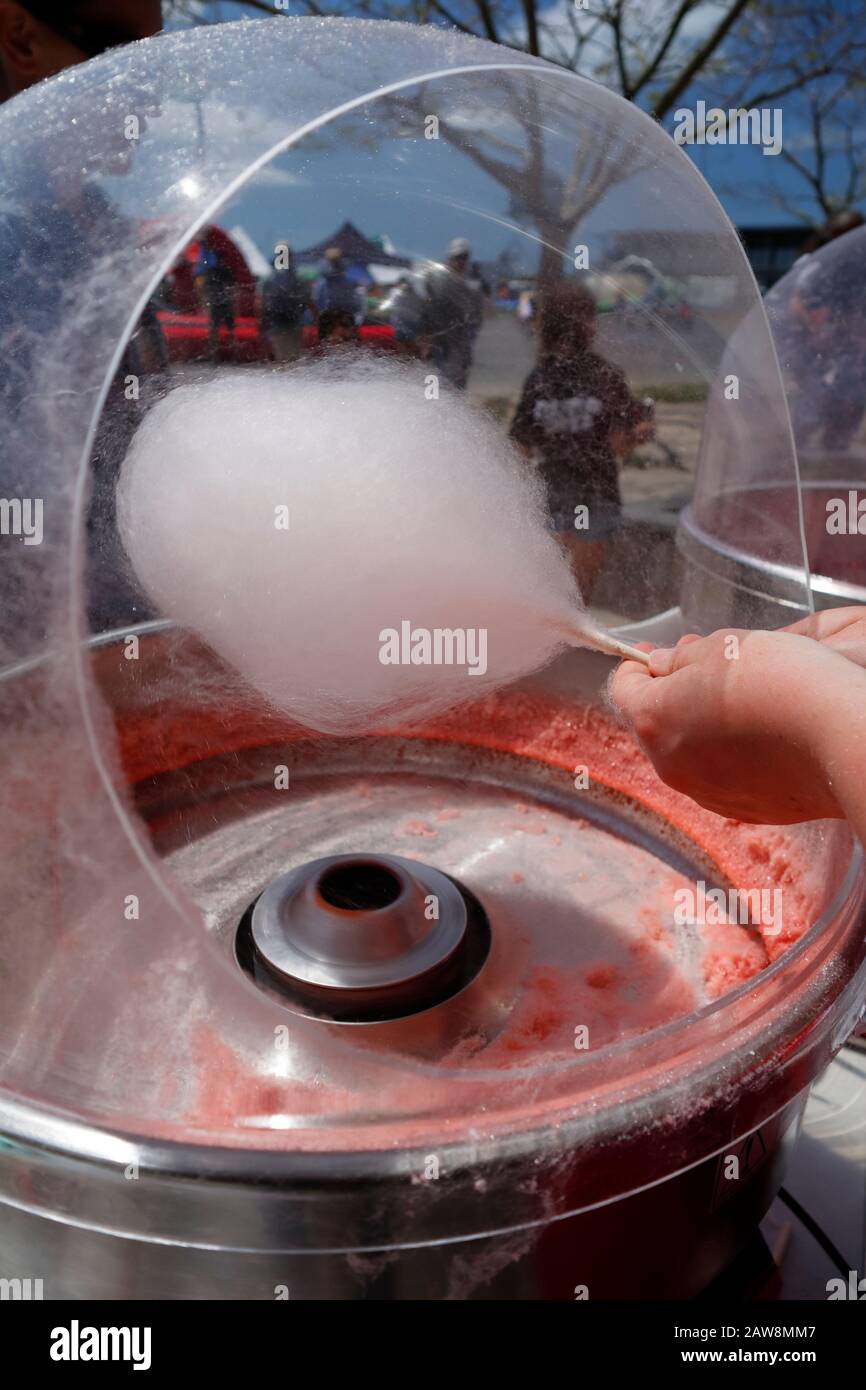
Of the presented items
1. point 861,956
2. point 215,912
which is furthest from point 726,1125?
point 215,912

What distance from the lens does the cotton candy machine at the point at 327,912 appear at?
0.67 m

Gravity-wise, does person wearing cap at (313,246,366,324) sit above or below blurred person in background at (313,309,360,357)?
above

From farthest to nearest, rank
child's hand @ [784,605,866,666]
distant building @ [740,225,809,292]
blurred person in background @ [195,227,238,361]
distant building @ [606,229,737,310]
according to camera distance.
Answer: distant building @ [740,225,809,292] → distant building @ [606,229,737,310] → blurred person in background @ [195,227,238,361] → child's hand @ [784,605,866,666]

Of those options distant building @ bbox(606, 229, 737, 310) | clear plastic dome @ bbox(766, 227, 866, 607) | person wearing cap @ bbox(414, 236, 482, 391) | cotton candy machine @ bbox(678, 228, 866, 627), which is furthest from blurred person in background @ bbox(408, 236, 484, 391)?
clear plastic dome @ bbox(766, 227, 866, 607)

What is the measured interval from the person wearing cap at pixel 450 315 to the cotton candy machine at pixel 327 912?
48 mm

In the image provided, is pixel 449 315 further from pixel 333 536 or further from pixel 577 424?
pixel 333 536

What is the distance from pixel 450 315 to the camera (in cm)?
147

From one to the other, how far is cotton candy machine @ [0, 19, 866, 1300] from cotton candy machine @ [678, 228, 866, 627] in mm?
131

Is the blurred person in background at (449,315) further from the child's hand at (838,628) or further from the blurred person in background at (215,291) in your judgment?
the child's hand at (838,628)

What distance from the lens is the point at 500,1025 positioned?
3.57 ft

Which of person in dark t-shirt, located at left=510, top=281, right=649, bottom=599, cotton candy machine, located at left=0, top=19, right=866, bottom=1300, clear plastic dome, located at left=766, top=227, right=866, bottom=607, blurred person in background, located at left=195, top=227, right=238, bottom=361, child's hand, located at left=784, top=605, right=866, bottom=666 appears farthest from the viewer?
clear plastic dome, located at left=766, top=227, right=866, bottom=607

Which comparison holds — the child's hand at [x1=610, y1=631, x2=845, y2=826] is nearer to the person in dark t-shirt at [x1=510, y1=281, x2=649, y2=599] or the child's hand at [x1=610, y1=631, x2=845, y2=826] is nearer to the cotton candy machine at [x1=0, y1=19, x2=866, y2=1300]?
the cotton candy machine at [x1=0, y1=19, x2=866, y2=1300]

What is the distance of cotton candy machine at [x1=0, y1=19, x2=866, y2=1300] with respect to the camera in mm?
668
